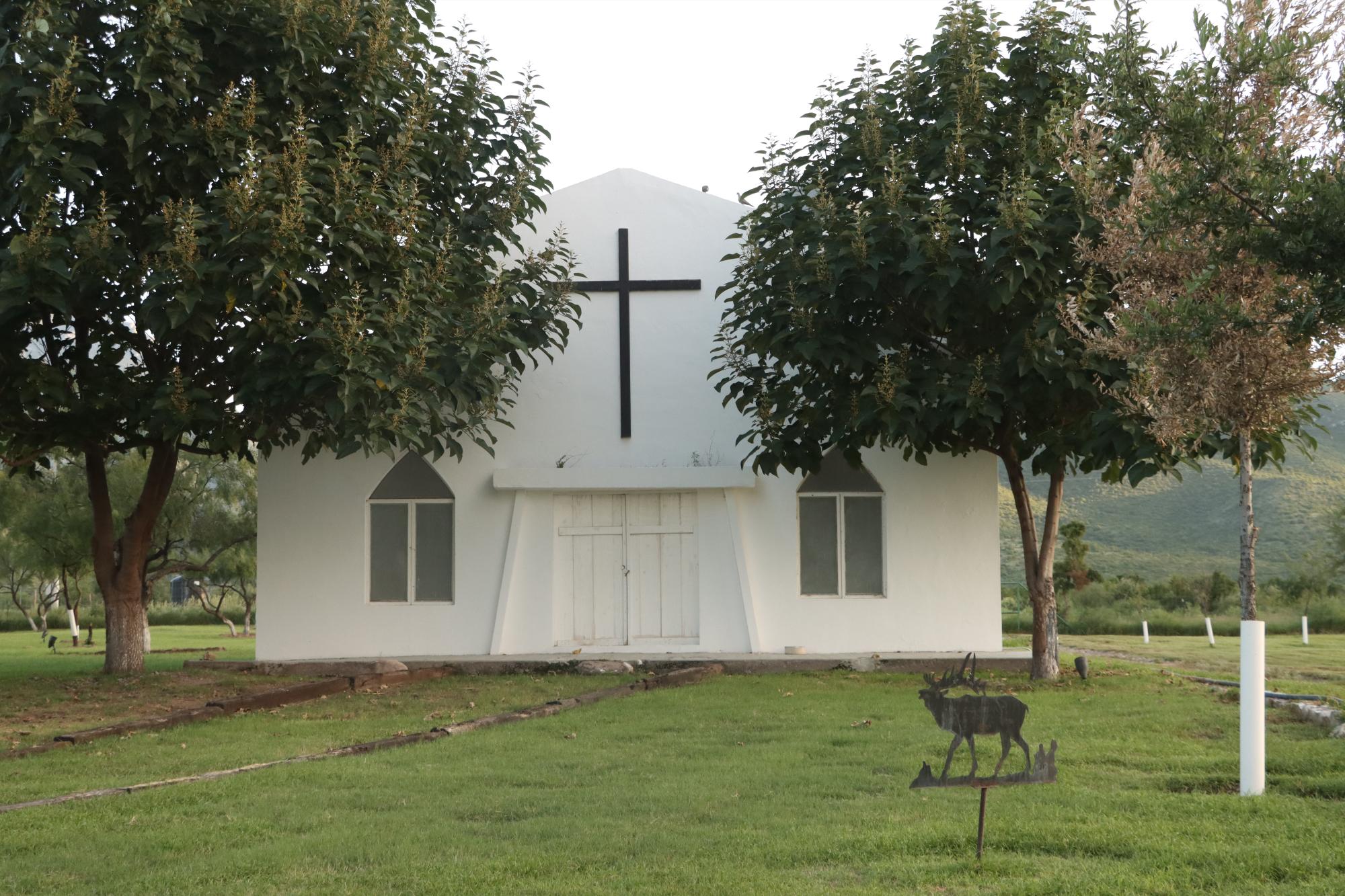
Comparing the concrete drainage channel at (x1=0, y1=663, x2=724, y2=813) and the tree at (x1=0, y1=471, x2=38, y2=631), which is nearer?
the concrete drainage channel at (x1=0, y1=663, x2=724, y2=813)

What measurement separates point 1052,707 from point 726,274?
8033 mm

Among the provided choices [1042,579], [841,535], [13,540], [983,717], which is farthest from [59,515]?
[983,717]

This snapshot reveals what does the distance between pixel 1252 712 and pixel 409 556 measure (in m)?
11.8

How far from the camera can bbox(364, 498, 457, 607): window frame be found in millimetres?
16641

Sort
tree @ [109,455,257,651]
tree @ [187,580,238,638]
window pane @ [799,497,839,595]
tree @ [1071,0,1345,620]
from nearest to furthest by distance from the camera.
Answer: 1. tree @ [1071,0,1345,620]
2. window pane @ [799,497,839,595]
3. tree @ [109,455,257,651]
4. tree @ [187,580,238,638]

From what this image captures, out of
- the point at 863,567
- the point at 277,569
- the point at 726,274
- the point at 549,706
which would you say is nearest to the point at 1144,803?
the point at 549,706

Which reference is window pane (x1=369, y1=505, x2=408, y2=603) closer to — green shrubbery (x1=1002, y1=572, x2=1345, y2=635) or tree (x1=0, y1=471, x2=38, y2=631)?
tree (x1=0, y1=471, x2=38, y2=631)

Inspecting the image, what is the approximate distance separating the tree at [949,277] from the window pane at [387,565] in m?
5.18

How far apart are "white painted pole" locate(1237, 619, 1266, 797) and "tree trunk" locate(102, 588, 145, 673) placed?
41.6 ft

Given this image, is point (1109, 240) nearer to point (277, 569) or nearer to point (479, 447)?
point (479, 447)

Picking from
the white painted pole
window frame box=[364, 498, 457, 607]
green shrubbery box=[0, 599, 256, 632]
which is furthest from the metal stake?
green shrubbery box=[0, 599, 256, 632]

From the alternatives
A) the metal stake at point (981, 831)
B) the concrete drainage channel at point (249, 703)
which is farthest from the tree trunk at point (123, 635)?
the metal stake at point (981, 831)

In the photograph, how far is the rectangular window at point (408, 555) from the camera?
54.9ft

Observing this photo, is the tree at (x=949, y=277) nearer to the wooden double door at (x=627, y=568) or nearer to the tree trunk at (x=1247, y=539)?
the wooden double door at (x=627, y=568)
